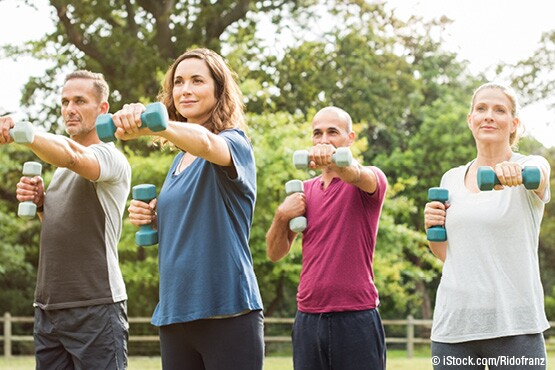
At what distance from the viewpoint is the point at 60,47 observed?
2208 centimetres

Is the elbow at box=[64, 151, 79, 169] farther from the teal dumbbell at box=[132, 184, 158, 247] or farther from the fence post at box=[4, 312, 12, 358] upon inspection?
the fence post at box=[4, 312, 12, 358]

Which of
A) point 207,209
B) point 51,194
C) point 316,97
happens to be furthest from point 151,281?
point 207,209

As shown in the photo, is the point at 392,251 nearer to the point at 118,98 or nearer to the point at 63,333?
the point at 118,98

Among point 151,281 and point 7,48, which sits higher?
point 7,48

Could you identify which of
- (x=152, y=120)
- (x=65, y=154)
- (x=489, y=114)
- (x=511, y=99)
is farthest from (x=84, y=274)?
(x=511, y=99)

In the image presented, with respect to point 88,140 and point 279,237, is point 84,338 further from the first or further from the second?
point 279,237

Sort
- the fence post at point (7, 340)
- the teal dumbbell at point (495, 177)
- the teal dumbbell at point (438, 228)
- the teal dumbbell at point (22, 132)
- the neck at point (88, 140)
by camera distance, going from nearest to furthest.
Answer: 1. the teal dumbbell at point (22, 132)
2. the teal dumbbell at point (495, 177)
3. the teal dumbbell at point (438, 228)
4. the neck at point (88, 140)
5. the fence post at point (7, 340)

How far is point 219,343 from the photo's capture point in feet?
10.7

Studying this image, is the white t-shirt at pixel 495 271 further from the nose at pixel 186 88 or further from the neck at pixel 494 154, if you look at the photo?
the nose at pixel 186 88

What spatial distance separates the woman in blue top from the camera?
128 inches

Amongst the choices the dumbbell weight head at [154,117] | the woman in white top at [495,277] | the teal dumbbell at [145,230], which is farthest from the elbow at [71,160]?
the woman in white top at [495,277]

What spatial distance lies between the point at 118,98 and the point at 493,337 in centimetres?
1797

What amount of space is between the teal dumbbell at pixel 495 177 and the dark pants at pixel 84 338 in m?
1.81

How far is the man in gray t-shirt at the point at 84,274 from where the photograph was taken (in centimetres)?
417
